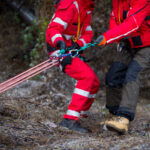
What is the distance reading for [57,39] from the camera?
11.6 feet

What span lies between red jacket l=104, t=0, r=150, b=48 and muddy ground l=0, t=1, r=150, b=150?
1218 mm

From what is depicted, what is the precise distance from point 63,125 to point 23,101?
83 centimetres

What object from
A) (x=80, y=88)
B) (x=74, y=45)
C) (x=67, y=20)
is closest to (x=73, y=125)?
(x=80, y=88)

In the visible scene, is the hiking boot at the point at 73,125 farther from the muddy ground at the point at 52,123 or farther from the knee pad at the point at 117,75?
the knee pad at the point at 117,75

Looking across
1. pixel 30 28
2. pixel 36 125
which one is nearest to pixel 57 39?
pixel 36 125

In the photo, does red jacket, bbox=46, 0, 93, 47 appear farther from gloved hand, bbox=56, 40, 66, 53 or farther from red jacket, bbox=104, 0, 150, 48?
red jacket, bbox=104, 0, 150, 48

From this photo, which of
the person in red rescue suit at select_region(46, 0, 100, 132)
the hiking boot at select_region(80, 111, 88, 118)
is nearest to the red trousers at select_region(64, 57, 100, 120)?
the person in red rescue suit at select_region(46, 0, 100, 132)

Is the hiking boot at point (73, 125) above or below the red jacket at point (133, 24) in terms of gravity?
below

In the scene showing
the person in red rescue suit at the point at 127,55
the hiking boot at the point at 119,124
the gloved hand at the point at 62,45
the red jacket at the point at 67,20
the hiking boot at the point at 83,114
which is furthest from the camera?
the hiking boot at the point at 83,114

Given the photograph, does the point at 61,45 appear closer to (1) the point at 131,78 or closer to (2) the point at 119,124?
(1) the point at 131,78

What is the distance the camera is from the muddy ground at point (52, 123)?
8.60 feet

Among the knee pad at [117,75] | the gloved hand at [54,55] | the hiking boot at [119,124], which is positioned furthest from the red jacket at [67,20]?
the hiking boot at [119,124]

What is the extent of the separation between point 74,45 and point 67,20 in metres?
0.39

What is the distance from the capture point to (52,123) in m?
3.54
